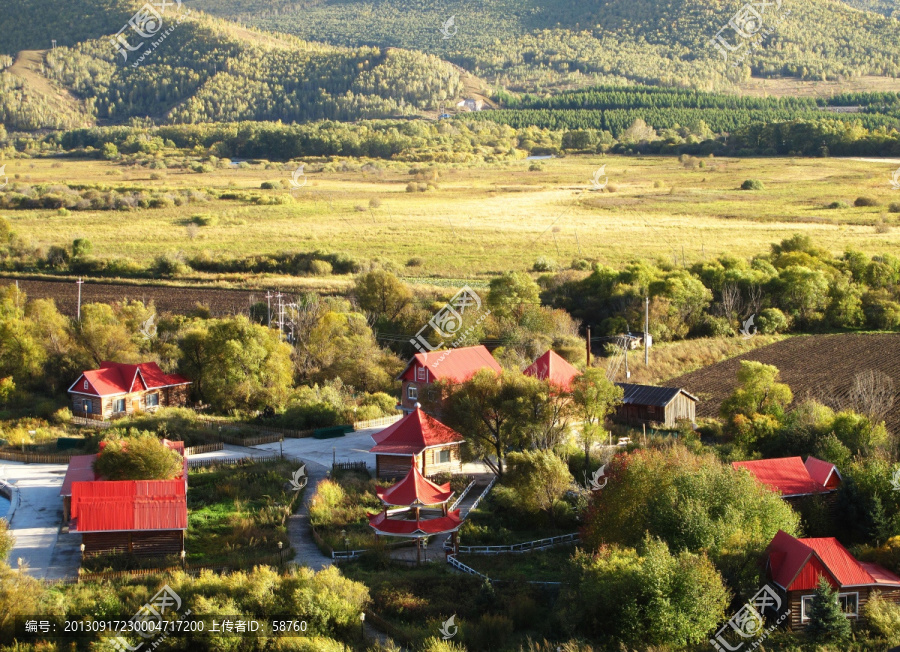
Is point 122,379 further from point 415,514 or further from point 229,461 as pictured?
point 415,514

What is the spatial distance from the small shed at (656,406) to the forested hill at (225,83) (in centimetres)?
13833

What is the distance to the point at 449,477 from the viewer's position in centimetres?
2878

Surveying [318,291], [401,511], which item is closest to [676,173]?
[318,291]

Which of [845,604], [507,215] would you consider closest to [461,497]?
[845,604]

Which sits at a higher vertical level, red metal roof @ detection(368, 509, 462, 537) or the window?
the window

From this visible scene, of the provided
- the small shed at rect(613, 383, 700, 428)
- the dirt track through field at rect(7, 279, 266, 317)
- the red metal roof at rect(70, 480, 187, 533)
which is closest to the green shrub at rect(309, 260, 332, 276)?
the dirt track through field at rect(7, 279, 266, 317)

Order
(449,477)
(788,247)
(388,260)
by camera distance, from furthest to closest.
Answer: (388,260) → (788,247) → (449,477)

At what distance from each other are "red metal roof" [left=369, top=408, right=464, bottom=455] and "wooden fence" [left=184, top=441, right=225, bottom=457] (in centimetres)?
577

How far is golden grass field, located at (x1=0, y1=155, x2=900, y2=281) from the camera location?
2623 inches

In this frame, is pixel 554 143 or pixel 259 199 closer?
pixel 259 199

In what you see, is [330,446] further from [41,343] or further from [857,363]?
[857,363]

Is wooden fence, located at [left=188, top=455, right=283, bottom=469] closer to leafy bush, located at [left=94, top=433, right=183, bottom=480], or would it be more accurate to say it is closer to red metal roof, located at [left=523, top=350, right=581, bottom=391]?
leafy bush, located at [left=94, top=433, right=183, bottom=480]

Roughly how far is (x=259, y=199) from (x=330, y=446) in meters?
63.1

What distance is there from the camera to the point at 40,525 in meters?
24.9
